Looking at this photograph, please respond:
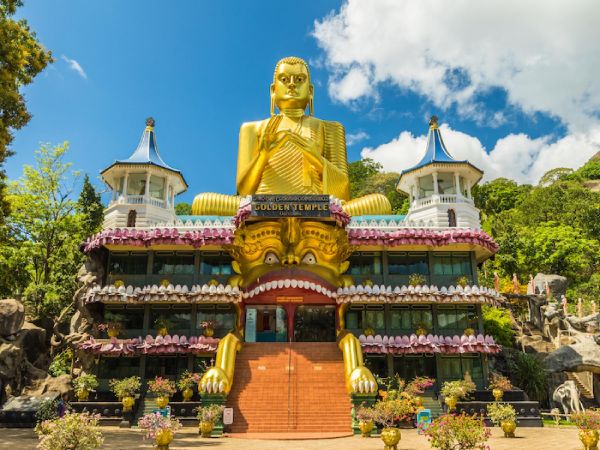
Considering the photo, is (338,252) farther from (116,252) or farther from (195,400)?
(116,252)

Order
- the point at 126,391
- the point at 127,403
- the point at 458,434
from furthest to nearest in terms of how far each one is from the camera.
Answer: the point at 126,391 < the point at 127,403 < the point at 458,434

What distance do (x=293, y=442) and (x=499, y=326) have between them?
61.1 ft

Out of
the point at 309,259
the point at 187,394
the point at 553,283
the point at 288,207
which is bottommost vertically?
the point at 187,394

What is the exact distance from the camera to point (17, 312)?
77.6ft

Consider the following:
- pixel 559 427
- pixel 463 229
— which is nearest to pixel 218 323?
pixel 463 229

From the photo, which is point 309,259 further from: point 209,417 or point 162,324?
point 209,417

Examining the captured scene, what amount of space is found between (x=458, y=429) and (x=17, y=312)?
21260 mm

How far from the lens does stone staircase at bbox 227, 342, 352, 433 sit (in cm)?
1791

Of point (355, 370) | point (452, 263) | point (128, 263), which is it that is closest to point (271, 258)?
point (355, 370)

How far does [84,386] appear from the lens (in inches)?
849

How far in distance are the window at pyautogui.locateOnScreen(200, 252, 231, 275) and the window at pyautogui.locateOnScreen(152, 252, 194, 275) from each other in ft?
2.24

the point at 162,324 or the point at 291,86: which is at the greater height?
the point at 291,86

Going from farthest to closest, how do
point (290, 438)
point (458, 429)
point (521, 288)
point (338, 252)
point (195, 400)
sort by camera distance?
point (521, 288) → point (338, 252) → point (195, 400) → point (290, 438) → point (458, 429)

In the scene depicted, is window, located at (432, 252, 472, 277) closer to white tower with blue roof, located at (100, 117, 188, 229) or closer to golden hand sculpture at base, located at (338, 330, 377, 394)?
golden hand sculpture at base, located at (338, 330, 377, 394)
